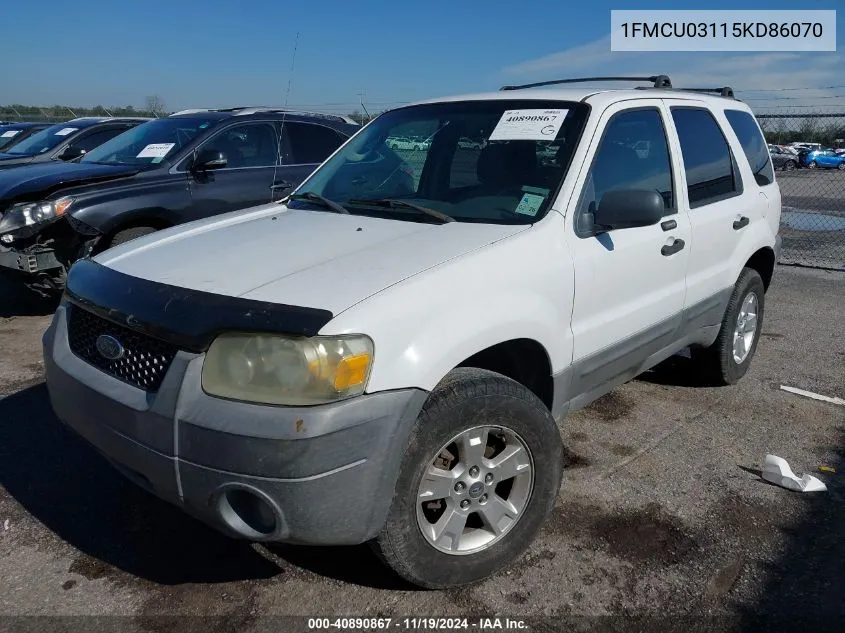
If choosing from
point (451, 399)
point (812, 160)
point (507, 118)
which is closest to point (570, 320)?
point (451, 399)

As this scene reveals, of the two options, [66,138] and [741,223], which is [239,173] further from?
[66,138]

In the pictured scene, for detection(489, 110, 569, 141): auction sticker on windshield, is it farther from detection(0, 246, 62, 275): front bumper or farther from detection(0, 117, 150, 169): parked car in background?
detection(0, 117, 150, 169): parked car in background

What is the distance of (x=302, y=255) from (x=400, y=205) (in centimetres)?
69

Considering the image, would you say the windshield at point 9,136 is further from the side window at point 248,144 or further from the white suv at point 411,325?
the white suv at point 411,325

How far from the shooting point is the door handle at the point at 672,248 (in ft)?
11.6

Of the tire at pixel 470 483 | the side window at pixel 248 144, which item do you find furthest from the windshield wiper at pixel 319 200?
the side window at pixel 248 144

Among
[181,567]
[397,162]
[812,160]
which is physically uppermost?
[397,162]

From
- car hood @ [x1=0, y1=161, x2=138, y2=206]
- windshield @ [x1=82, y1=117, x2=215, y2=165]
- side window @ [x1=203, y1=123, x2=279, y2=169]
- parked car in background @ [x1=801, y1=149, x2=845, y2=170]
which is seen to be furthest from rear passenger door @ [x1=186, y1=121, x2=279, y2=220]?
parked car in background @ [x1=801, y1=149, x2=845, y2=170]

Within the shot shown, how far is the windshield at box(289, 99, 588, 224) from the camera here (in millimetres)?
3166

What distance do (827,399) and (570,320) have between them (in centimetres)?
262

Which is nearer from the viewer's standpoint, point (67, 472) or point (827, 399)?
point (67, 472)

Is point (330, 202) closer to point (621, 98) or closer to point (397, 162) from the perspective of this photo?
point (397, 162)

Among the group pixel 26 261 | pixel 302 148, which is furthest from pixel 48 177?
pixel 302 148

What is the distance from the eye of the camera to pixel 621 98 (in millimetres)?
3516
